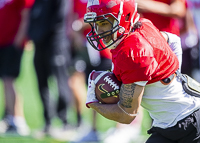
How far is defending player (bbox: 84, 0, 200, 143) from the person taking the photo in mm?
2527

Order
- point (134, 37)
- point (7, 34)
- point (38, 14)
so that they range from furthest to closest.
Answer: point (7, 34) < point (38, 14) < point (134, 37)

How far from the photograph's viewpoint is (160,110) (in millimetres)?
2777

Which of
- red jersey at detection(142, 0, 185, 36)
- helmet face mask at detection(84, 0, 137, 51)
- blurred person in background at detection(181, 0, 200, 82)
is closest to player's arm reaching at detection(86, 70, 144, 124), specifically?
helmet face mask at detection(84, 0, 137, 51)

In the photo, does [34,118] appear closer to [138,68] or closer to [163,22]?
[163,22]

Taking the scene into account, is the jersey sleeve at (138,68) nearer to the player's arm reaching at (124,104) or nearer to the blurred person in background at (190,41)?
the player's arm reaching at (124,104)

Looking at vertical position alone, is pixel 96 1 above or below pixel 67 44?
above

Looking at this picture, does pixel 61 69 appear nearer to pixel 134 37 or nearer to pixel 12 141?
pixel 12 141

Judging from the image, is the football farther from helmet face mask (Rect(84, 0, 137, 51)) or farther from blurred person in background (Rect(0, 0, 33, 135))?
blurred person in background (Rect(0, 0, 33, 135))

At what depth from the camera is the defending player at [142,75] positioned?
253cm

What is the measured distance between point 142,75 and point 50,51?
2888mm

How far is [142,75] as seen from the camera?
8.23ft

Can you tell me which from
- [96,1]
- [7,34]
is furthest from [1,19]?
[96,1]

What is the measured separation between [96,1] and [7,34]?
3.05 metres

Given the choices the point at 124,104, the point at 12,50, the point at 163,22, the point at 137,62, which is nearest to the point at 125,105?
the point at 124,104
